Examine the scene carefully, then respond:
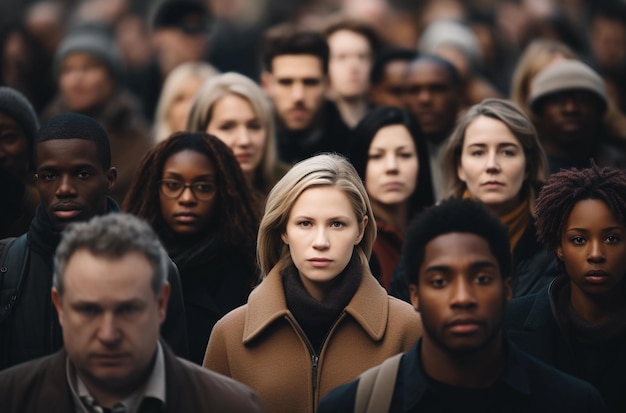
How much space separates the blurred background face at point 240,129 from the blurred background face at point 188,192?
1.81 meters

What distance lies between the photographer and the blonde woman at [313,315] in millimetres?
8664

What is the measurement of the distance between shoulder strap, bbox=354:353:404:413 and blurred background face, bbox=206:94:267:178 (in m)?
4.61

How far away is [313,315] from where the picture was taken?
8750 mm

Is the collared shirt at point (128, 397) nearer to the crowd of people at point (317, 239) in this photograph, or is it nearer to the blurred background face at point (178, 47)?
the crowd of people at point (317, 239)

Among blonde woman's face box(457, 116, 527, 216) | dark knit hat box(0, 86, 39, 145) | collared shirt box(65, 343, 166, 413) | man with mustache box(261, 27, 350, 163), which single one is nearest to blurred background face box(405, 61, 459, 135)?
man with mustache box(261, 27, 350, 163)

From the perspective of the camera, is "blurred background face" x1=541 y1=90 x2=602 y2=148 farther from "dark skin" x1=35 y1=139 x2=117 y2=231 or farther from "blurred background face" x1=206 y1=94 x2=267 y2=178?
"dark skin" x1=35 y1=139 x2=117 y2=231

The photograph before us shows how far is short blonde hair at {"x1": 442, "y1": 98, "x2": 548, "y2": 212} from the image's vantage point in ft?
35.8

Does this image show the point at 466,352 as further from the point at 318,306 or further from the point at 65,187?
the point at 65,187

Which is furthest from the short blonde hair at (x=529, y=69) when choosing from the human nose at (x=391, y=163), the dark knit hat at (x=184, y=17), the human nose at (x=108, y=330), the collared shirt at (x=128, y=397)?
the human nose at (x=108, y=330)

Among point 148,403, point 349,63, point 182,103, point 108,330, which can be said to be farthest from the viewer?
point 349,63

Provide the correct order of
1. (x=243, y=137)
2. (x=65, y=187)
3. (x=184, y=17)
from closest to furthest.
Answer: (x=65, y=187) → (x=243, y=137) → (x=184, y=17)

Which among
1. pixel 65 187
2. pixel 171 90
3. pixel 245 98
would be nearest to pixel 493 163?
pixel 245 98

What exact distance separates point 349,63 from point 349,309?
21.9ft

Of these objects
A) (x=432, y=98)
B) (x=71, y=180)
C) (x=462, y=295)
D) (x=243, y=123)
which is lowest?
(x=462, y=295)
